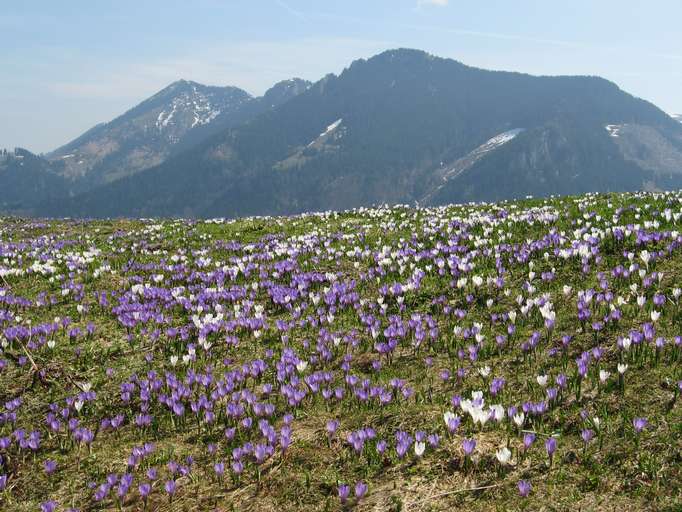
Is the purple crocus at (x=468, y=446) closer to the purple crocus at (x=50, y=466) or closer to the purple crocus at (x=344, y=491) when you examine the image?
the purple crocus at (x=344, y=491)

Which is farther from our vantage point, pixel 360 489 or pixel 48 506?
pixel 48 506

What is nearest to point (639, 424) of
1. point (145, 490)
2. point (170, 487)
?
point (170, 487)

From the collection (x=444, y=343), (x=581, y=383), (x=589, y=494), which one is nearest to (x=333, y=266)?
(x=444, y=343)

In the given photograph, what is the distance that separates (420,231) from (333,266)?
4.21 m

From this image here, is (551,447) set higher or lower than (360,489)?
higher

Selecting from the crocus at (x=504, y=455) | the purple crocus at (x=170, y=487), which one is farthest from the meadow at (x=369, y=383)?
the purple crocus at (x=170, y=487)

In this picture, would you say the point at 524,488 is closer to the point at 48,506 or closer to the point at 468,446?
the point at 468,446

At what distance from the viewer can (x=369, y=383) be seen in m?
6.18

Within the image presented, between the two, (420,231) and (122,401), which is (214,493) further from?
(420,231)

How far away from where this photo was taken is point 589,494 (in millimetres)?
4039

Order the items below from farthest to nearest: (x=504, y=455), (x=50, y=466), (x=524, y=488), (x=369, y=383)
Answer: (x=369, y=383) → (x=50, y=466) → (x=504, y=455) → (x=524, y=488)

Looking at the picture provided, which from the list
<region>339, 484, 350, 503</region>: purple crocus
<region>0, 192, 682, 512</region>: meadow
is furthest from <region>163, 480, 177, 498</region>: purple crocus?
<region>339, 484, 350, 503</region>: purple crocus

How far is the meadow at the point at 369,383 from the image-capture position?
4.50m

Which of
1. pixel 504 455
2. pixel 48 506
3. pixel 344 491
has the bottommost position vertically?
pixel 48 506
